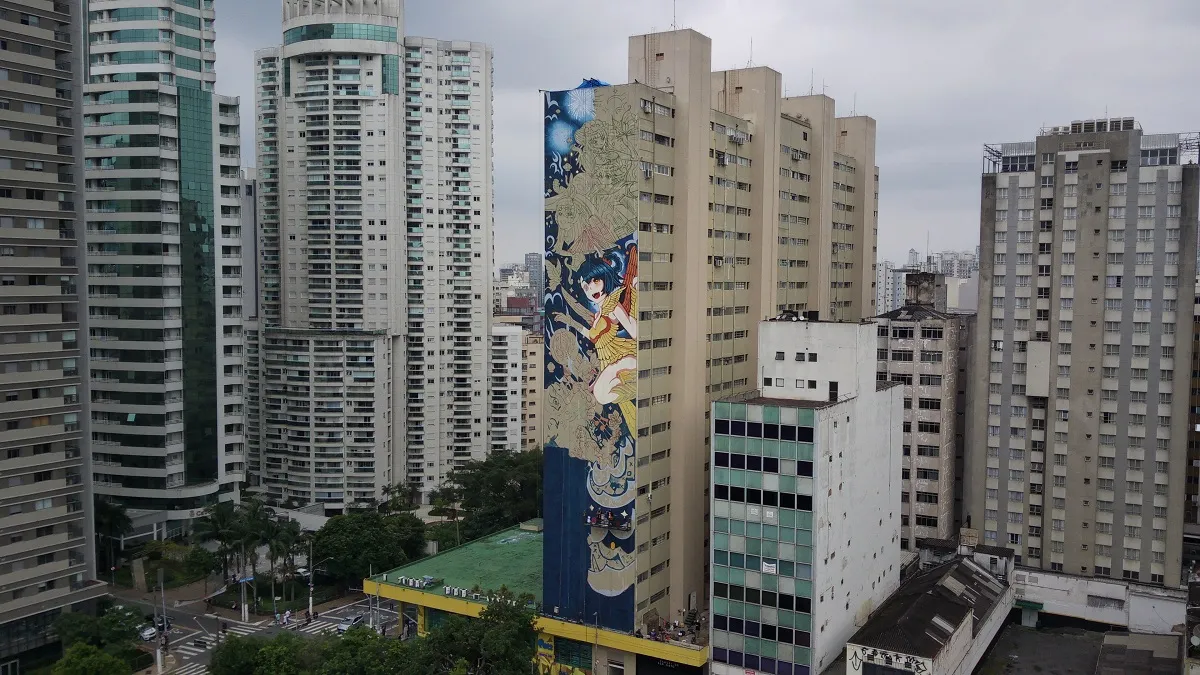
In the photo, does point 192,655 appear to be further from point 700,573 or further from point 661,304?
point 661,304

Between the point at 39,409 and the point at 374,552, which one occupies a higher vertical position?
the point at 39,409

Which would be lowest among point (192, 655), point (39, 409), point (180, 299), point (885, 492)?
point (192, 655)

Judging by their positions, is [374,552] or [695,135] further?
[374,552]

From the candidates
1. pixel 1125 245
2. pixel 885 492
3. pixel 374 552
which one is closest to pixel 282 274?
pixel 374 552

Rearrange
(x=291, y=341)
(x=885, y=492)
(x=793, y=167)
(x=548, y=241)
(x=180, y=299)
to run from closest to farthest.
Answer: (x=548, y=241) < (x=885, y=492) < (x=793, y=167) < (x=180, y=299) < (x=291, y=341)

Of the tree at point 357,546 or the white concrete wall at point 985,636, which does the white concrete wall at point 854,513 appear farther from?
the tree at point 357,546

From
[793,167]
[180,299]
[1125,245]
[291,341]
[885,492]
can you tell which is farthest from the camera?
[291,341]

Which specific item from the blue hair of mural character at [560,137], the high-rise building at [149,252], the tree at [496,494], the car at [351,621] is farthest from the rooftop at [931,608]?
the high-rise building at [149,252]

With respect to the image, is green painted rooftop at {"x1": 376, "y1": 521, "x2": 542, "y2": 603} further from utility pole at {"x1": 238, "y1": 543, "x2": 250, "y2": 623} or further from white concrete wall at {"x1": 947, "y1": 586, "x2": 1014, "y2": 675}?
white concrete wall at {"x1": 947, "y1": 586, "x2": 1014, "y2": 675}

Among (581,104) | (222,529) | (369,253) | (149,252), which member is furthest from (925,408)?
(149,252)

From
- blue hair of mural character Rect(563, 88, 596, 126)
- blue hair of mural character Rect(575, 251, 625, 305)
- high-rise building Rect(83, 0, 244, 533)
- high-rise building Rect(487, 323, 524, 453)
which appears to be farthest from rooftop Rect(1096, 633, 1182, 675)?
high-rise building Rect(83, 0, 244, 533)
